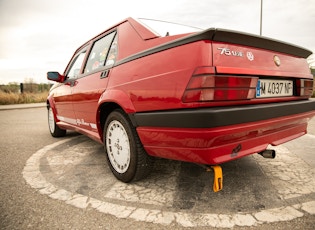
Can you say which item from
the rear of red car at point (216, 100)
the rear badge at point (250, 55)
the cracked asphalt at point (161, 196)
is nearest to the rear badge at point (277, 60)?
the rear of red car at point (216, 100)

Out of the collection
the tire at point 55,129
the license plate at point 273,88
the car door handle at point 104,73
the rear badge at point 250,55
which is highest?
the rear badge at point 250,55

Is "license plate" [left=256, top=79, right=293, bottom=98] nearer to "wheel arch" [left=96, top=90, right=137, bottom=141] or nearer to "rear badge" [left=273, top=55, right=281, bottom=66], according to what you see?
"rear badge" [left=273, top=55, right=281, bottom=66]

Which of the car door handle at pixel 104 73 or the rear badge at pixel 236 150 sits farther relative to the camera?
the car door handle at pixel 104 73

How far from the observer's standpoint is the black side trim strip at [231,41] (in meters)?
1.52

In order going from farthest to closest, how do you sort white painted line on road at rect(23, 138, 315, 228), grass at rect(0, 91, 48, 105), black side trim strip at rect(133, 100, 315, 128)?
grass at rect(0, 91, 48, 105) < white painted line on road at rect(23, 138, 315, 228) < black side trim strip at rect(133, 100, 315, 128)

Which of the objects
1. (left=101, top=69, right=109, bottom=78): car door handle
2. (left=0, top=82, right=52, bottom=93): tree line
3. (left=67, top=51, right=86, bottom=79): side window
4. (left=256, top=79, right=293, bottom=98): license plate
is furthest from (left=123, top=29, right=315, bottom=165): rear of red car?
(left=0, top=82, right=52, bottom=93): tree line

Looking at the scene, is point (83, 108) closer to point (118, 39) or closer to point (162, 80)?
point (118, 39)

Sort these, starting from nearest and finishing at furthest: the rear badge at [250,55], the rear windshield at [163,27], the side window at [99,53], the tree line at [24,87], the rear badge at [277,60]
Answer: the rear badge at [250,55], the rear badge at [277,60], the rear windshield at [163,27], the side window at [99,53], the tree line at [24,87]

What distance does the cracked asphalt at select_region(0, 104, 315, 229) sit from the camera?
1612 mm

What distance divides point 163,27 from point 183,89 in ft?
3.84

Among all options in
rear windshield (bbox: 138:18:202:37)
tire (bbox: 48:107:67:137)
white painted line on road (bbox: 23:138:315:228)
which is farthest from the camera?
tire (bbox: 48:107:67:137)

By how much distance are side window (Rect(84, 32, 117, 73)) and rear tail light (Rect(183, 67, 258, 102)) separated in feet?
3.95

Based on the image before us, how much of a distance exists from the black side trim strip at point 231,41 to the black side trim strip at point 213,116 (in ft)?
1.50

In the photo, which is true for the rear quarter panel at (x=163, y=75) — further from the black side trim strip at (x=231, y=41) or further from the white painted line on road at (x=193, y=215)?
the white painted line on road at (x=193, y=215)
